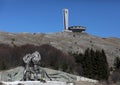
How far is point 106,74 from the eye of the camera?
90875 mm

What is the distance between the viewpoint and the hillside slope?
162 m

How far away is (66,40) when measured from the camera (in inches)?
7047

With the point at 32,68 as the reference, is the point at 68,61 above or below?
below

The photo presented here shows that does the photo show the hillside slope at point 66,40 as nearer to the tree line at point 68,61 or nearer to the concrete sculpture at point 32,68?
the tree line at point 68,61

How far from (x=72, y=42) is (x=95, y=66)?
84.3m

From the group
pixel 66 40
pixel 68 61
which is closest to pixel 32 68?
pixel 68 61

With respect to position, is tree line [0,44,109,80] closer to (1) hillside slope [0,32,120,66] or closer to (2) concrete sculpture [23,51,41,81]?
(2) concrete sculpture [23,51,41,81]

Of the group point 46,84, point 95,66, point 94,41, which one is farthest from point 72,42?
point 46,84

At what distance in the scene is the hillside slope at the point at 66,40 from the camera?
530 ft

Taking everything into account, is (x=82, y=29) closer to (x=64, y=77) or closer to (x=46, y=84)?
(x=64, y=77)

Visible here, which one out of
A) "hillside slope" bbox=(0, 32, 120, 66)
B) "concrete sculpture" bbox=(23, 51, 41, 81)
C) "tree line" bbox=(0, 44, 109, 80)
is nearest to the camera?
"concrete sculpture" bbox=(23, 51, 41, 81)

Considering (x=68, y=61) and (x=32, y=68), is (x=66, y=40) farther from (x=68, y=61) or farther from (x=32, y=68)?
(x=32, y=68)

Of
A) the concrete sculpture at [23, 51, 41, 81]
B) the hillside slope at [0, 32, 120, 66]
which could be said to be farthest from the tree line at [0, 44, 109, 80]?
the hillside slope at [0, 32, 120, 66]

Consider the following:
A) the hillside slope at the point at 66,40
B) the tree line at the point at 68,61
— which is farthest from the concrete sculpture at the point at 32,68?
the hillside slope at the point at 66,40
